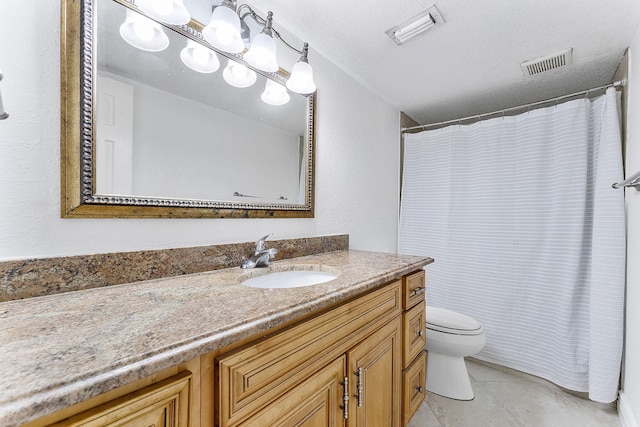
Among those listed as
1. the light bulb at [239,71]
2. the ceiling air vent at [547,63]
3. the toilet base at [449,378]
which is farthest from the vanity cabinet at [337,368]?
the ceiling air vent at [547,63]

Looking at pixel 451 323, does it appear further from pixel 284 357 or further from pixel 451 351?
pixel 284 357

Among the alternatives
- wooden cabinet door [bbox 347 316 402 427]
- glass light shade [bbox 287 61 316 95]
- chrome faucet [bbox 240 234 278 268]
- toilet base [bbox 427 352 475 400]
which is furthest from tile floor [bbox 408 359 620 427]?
glass light shade [bbox 287 61 316 95]

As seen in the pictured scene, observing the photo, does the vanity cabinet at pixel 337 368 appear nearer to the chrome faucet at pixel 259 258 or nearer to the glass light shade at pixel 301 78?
the chrome faucet at pixel 259 258

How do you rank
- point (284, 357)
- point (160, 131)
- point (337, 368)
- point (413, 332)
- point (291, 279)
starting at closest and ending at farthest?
point (284, 357) < point (337, 368) < point (160, 131) < point (291, 279) < point (413, 332)

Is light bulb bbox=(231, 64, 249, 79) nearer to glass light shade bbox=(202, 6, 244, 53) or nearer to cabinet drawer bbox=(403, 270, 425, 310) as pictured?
glass light shade bbox=(202, 6, 244, 53)

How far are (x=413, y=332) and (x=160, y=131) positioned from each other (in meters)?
1.36

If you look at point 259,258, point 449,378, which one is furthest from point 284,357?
point 449,378

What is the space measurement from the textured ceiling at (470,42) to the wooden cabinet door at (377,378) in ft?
4.48

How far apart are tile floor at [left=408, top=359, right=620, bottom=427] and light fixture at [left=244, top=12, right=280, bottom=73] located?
6.28 ft

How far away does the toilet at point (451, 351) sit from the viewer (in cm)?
165

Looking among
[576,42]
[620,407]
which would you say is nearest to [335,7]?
[576,42]

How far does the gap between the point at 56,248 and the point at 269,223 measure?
760 mm

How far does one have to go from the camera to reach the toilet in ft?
5.42

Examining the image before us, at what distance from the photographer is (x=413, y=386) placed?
1369mm
